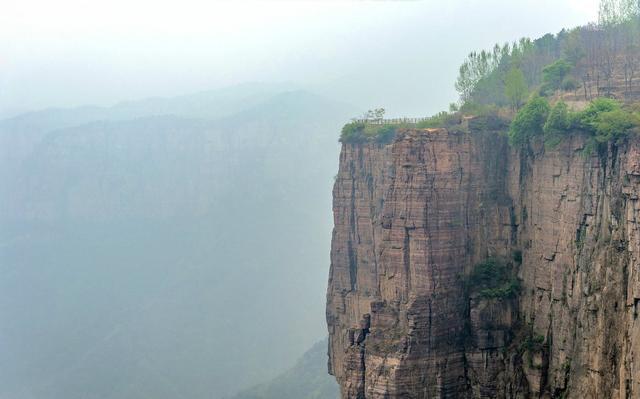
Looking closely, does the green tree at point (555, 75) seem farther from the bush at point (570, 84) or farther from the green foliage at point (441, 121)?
the green foliage at point (441, 121)

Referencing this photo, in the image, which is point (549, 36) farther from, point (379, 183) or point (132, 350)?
point (132, 350)

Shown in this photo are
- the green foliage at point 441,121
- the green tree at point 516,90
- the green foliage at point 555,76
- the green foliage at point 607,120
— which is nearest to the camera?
the green foliage at point 607,120

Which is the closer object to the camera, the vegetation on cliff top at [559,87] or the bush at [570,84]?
the vegetation on cliff top at [559,87]

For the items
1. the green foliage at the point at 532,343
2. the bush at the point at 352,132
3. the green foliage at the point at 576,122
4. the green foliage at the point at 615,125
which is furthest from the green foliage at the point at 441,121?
the green foliage at the point at 532,343

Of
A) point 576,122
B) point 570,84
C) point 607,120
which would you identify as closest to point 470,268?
point 576,122

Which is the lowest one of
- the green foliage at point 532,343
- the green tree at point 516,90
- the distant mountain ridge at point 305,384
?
the distant mountain ridge at point 305,384


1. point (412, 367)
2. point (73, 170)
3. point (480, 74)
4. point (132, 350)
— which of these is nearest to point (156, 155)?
point (73, 170)

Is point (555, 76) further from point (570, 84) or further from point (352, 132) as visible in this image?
point (352, 132)
